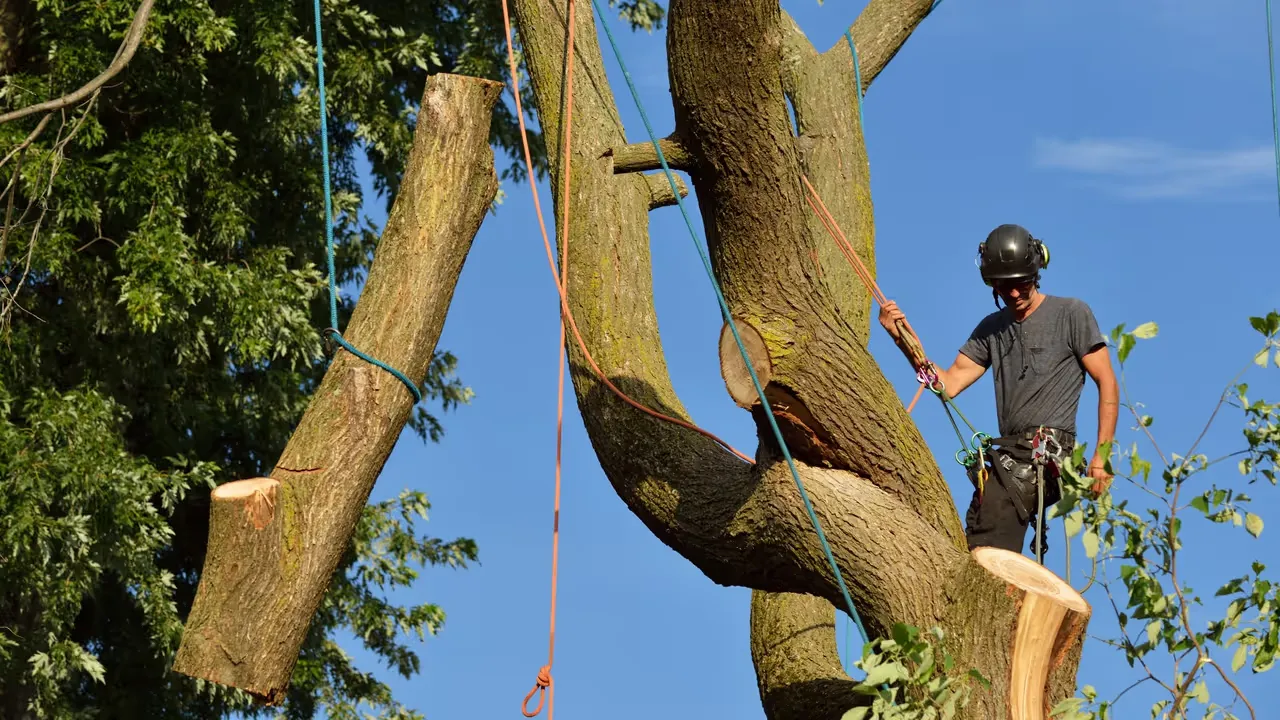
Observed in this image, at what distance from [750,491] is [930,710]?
3.49 ft

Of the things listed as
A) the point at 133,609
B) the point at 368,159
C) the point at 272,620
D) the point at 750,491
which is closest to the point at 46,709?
the point at 133,609

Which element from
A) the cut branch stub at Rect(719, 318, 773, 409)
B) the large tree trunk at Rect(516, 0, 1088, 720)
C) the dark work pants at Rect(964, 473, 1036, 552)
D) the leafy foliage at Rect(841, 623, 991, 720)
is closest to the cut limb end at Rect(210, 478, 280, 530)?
the large tree trunk at Rect(516, 0, 1088, 720)

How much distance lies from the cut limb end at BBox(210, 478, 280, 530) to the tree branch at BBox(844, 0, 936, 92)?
4265mm

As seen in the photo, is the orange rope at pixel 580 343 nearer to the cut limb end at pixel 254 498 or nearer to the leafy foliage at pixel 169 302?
the cut limb end at pixel 254 498

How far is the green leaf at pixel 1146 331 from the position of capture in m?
3.53

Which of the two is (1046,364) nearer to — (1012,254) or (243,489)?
(1012,254)

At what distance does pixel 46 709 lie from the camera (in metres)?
9.05

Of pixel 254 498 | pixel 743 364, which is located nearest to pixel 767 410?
pixel 743 364

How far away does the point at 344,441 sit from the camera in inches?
183

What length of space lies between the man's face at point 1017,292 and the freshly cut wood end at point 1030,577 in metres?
1.18

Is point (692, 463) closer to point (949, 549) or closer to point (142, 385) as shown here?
point (949, 549)

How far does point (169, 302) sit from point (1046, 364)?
211 inches

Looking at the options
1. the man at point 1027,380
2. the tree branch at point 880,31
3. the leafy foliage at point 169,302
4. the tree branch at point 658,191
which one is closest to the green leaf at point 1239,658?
the man at point 1027,380

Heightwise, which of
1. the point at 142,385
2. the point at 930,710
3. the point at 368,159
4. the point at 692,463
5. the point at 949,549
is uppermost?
the point at 368,159
